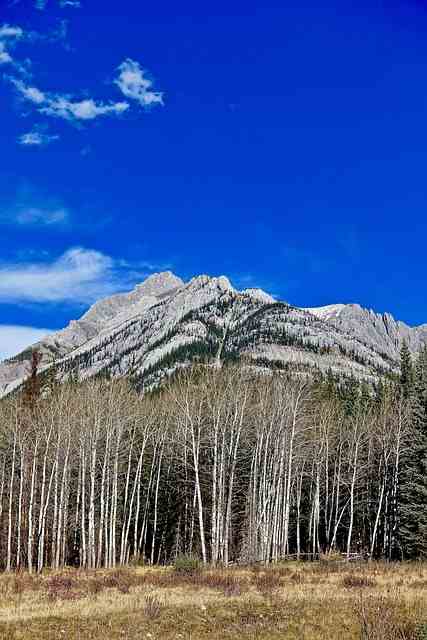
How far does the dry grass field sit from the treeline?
46.4 ft

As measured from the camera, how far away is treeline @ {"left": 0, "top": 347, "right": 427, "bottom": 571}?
38.9 meters

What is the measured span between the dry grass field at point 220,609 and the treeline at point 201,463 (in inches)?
556

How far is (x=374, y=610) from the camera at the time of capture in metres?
16.6

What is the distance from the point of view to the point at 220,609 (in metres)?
17.2

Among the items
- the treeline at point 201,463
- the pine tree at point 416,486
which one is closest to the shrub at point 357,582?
the treeline at point 201,463

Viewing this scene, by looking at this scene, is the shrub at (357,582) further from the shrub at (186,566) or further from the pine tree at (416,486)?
the pine tree at (416,486)

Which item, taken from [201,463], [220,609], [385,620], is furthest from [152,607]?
[201,463]

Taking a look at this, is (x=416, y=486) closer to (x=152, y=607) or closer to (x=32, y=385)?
(x=152, y=607)

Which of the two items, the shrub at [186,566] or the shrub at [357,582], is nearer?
the shrub at [357,582]

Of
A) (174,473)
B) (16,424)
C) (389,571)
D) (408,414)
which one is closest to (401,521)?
(408,414)

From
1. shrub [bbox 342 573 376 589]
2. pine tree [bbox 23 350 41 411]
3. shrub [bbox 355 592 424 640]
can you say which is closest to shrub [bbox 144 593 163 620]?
shrub [bbox 355 592 424 640]

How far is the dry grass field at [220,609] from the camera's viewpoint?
48.2ft

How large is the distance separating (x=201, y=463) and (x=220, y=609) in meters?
33.0

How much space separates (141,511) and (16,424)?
19975 millimetres
